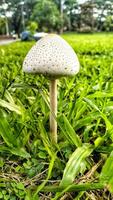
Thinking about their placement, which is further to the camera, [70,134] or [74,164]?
[70,134]

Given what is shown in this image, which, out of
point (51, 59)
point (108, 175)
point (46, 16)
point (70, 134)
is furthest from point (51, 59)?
point (46, 16)

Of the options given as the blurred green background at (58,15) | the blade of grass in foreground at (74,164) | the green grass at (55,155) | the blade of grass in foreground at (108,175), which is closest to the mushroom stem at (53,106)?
the green grass at (55,155)

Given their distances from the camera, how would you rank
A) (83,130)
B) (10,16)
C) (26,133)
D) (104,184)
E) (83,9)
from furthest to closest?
(10,16) < (83,9) < (83,130) < (26,133) < (104,184)

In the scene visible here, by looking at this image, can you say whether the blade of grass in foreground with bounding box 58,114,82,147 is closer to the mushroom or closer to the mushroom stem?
the mushroom stem

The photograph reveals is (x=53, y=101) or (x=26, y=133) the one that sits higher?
(x=53, y=101)

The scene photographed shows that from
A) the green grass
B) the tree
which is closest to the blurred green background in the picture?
the tree

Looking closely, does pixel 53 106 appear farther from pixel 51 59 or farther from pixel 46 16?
pixel 46 16

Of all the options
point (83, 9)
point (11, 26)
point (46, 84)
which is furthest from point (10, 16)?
point (46, 84)

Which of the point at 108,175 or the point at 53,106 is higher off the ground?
the point at 53,106

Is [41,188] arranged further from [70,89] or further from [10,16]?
[10,16]
